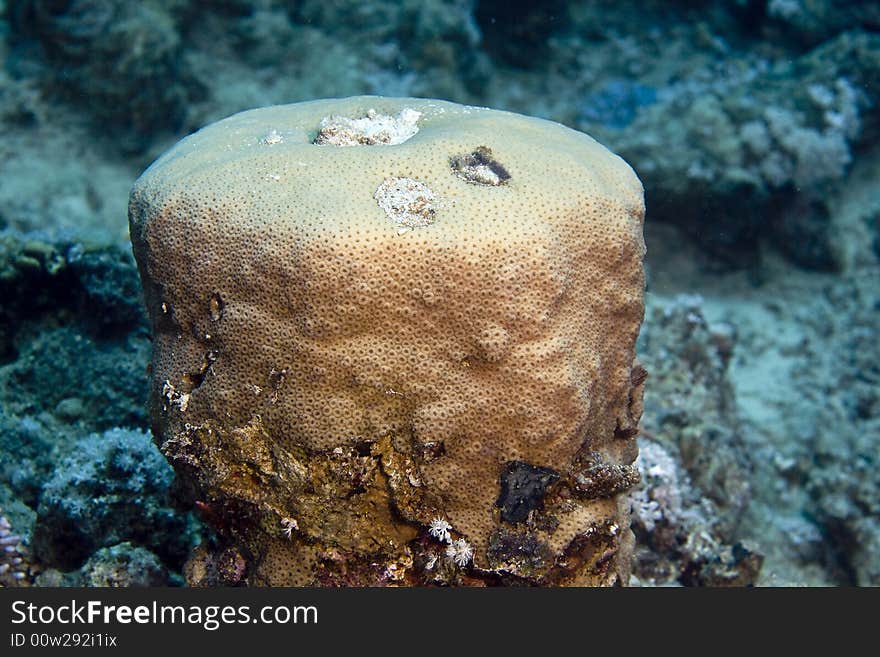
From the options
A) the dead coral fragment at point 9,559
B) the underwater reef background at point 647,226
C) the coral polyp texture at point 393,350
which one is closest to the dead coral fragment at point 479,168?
the coral polyp texture at point 393,350

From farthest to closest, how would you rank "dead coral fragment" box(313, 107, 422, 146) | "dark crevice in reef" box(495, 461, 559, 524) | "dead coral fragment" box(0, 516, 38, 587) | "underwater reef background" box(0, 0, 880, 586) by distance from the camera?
1. "underwater reef background" box(0, 0, 880, 586)
2. "dead coral fragment" box(0, 516, 38, 587)
3. "dead coral fragment" box(313, 107, 422, 146)
4. "dark crevice in reef" box(495, 461, 559, 524)

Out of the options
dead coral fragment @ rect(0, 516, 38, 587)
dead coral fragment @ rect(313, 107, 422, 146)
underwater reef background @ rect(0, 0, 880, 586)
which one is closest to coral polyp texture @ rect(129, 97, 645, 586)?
dead coral fragment @ rect(313, 107, 422, 146)

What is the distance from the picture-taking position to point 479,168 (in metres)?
2.50

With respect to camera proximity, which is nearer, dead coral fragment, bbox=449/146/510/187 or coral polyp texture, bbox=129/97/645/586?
coral polyp texture, bbox=129/97/645/586

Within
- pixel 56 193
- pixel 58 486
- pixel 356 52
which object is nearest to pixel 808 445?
pixel 58 486

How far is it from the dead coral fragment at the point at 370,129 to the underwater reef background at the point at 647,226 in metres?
1.61

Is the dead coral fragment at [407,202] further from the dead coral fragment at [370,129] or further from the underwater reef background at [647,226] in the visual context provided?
the underwater reef background at [647,226]

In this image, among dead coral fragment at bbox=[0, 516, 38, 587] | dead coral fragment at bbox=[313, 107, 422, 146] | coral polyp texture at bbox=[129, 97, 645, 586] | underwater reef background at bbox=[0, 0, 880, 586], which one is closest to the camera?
coral polyp texture at bbox=[129, 97, 645, 586]

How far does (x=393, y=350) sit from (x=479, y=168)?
77 cm

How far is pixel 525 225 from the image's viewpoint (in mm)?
2322

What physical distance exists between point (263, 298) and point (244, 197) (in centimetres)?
38

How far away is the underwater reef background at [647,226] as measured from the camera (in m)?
4.05

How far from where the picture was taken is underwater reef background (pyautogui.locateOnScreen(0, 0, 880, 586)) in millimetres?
4051

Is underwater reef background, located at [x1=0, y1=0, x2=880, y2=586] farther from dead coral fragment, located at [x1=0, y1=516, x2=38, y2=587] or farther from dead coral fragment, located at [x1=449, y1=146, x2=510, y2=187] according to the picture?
dead coral fragment, located at [x1=449, y1=146, x2=510, y2=187]
